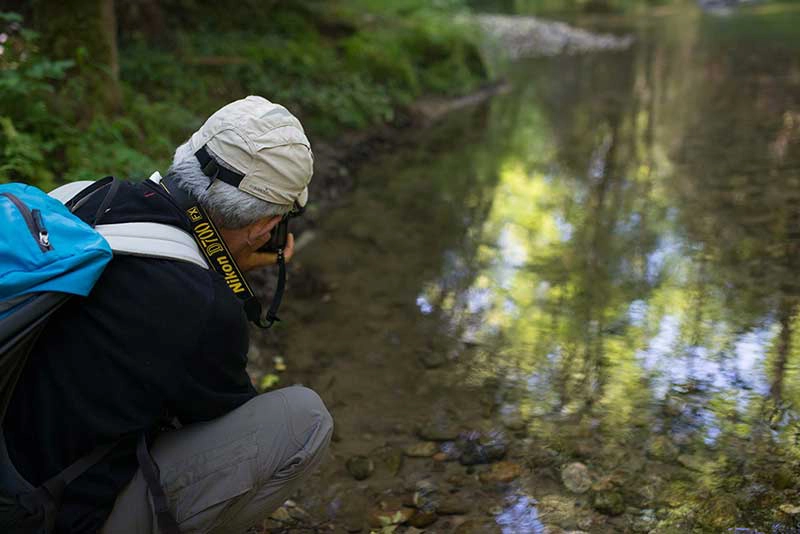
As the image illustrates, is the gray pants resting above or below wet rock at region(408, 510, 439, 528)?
above

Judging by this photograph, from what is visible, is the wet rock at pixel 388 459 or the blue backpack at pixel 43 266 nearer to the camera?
the blue backpack at pixel 43 266

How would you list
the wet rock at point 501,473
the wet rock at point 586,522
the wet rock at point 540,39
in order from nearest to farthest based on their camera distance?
1. the wet rock at point 586,522
2. the wet rock at point 501,473
3. the wet rock at point 540,39

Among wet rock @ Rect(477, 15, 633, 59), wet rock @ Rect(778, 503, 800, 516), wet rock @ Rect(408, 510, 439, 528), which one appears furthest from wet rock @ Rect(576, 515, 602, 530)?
wet rock @ Rect(477, 15, 633, 59)

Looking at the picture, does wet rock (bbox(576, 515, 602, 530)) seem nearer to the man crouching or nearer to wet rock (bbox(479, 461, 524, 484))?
wet rock (bbox(479, 461, 524, 484))

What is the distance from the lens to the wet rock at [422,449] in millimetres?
3420

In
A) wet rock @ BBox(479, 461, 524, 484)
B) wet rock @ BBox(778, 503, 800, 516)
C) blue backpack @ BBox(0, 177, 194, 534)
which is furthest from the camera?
wet rock @ BBox(479, 461, 524, 484)

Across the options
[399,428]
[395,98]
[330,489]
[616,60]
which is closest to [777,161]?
[395,98]

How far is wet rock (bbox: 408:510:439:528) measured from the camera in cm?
298

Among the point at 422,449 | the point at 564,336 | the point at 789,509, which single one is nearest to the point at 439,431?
the point at 422,449

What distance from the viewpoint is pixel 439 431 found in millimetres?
3568

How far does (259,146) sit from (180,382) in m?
0.70

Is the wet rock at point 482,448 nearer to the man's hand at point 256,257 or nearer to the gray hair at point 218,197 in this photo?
the man's hand at point 256,257

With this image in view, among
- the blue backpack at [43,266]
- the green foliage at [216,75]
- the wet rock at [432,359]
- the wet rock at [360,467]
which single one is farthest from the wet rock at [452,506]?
the green foliage at [216,75]

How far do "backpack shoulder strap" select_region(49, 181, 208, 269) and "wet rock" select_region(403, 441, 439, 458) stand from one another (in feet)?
5.62
